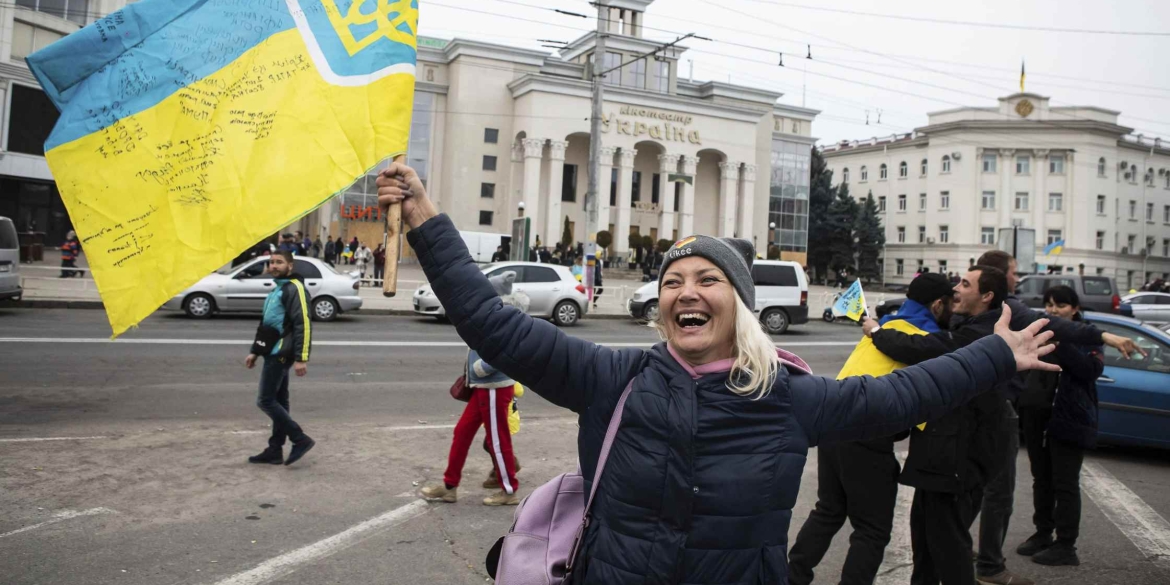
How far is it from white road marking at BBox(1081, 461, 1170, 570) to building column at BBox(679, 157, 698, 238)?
5063 cm

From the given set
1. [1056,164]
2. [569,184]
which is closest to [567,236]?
[569,184]

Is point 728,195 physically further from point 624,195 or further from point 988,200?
point 988,200

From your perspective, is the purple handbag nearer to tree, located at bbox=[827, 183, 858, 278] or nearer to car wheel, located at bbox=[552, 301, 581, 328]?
car wheel, located at bbox=[552, 301, 581, 328]

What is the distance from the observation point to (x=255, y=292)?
18.5 m

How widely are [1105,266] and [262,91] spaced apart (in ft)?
260

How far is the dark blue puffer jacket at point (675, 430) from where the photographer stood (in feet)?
7.28

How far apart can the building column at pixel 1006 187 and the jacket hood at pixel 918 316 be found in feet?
236

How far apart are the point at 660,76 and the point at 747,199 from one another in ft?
34.6

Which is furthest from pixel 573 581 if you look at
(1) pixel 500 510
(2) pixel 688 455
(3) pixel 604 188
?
(3) pixel 604 188

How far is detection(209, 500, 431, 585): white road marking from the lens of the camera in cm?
452

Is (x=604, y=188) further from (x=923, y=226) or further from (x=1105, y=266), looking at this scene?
(x=1105, y=266)

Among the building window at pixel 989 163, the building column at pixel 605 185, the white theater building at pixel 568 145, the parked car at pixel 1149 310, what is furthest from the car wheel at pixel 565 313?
the building window at pixel 989 163

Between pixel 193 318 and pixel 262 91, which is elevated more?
pixel 262 91

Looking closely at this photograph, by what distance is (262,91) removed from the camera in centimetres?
314
